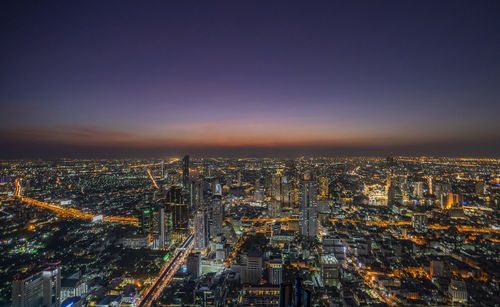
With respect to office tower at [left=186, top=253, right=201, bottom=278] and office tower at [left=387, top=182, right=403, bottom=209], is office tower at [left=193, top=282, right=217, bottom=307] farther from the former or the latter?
office tower at [left=387, top=182, right=403, bottom=209]

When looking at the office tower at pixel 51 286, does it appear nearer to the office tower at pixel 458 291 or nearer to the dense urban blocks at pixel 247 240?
the dense urban blocks at pixel 247 240

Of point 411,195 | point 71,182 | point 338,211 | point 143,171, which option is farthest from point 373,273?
point 143,171

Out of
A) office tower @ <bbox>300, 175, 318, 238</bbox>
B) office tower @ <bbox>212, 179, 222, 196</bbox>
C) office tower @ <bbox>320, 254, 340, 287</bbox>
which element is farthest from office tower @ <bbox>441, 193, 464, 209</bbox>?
office tower @ <bbox>212, 179, 222, 196</bbox>

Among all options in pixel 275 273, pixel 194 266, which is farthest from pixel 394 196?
pixel 194 266

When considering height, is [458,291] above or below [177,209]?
below

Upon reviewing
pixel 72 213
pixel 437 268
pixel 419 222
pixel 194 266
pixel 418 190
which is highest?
pixel 418 190

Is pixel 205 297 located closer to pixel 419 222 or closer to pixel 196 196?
pixel 196 196
